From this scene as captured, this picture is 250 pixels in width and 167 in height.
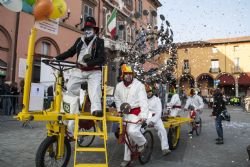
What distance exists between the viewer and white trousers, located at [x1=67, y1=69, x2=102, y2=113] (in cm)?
491

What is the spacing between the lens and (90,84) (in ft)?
16.7

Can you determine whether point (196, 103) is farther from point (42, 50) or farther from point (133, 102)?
point (42, 50)

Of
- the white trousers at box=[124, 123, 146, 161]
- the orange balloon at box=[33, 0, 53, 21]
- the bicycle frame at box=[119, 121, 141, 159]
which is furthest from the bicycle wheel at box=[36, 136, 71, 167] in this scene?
the orange balloon at box=[33, 0, 53, 21]

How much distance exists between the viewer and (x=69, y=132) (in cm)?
530

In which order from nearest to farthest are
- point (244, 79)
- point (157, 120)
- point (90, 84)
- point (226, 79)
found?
point (90, 84) → point (157, 120) → point (244, 79) → point (226, 79)

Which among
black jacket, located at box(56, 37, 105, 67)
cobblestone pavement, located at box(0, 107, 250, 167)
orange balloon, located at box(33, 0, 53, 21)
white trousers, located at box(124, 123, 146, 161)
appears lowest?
cobblestone pavement, located at box(0, 107, 250, 167)

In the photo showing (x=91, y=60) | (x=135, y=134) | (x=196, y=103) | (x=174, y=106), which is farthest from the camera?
(x=196, y=103)

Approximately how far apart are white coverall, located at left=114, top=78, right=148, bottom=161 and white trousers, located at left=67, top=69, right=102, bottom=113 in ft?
2.99

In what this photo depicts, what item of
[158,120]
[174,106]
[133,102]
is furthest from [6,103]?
[133,102]

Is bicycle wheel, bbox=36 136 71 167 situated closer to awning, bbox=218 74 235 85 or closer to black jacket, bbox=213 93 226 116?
black jacket, bbox=213 93 226 116

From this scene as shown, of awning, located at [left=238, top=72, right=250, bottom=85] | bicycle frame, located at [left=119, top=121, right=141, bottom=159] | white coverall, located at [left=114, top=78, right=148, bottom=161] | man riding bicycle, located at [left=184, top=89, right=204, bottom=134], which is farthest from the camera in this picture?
awning, located at [left=238, top=72, right=250, bottom=85]

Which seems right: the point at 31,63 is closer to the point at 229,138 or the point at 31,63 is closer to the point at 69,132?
the point at 69,132

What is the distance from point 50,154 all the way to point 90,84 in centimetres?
136

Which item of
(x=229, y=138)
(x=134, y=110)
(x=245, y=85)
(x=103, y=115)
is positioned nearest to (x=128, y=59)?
(x=229, y=138)
